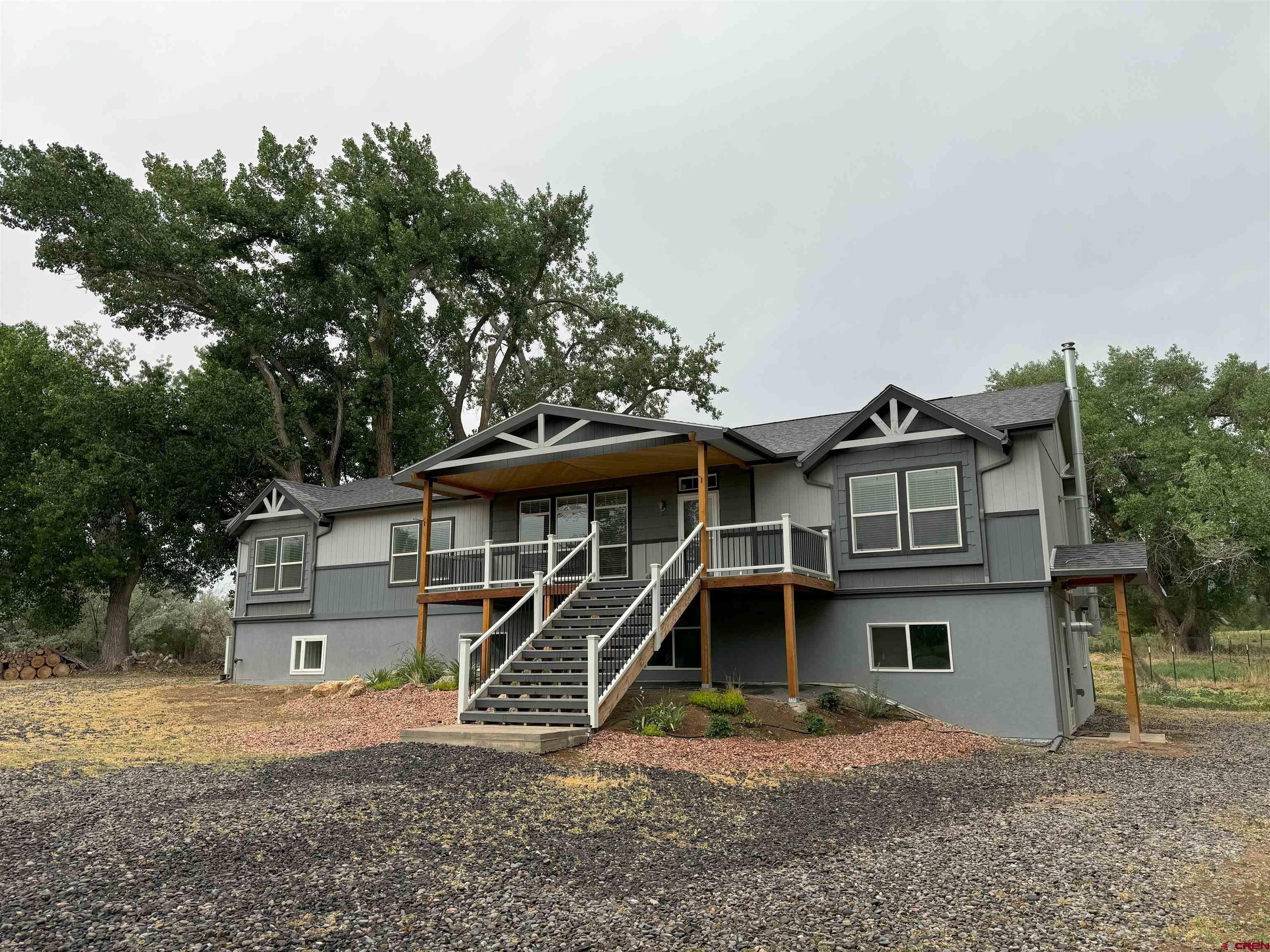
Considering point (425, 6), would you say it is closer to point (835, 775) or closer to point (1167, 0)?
point (1167, 0)

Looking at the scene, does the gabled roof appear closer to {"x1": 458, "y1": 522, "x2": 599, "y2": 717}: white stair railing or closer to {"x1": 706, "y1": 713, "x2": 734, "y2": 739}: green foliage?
{"x1": 458, "y1": 522, "x2": 599, "y2": 717}: white stair railing

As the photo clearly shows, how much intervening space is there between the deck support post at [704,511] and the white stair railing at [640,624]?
0.08 metres

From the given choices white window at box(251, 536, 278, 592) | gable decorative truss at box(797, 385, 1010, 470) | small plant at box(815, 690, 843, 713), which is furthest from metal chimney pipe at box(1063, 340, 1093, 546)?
white window at box(251, 536, 278, 592)

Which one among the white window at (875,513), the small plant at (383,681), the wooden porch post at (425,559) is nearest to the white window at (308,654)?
the small plant at (383,681)

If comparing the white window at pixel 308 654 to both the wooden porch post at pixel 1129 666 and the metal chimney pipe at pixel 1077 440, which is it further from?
the metal chimney pipe at pixel 1077 440

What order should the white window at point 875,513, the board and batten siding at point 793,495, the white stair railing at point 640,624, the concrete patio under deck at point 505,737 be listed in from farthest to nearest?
the board and batten siding at point 793,495, the white window at point 875,513, the white stair railing at point 640,624, the concrete patio under deck at point 505,737

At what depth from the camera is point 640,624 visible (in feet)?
43.7

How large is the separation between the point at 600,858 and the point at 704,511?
27.6 feet

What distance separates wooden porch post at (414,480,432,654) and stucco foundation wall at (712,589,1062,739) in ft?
20.9

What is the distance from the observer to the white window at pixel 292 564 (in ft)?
74.2

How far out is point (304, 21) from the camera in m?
17.2

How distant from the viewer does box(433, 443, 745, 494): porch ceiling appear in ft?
51.8

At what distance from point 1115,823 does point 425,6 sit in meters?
19.6

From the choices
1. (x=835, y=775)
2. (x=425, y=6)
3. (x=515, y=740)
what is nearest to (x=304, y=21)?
(x=425, y=6)
